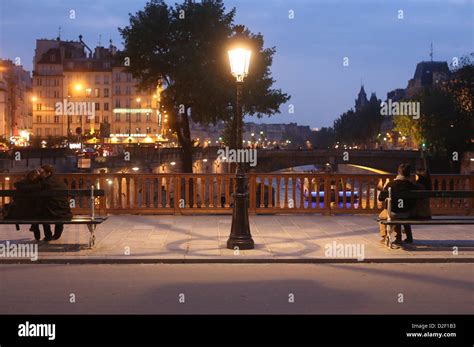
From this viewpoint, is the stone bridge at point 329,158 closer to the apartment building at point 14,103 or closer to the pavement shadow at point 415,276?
the apartment building at point 14,103

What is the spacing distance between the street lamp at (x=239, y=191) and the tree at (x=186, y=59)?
2362 centimetres

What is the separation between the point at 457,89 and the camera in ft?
239

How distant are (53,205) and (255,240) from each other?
12.6 feet

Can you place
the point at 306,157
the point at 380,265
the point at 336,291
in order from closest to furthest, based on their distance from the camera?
the point at 336,291, the point at 380,265, the point at 306,157

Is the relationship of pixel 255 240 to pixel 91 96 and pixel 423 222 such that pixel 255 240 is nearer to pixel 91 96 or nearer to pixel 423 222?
pixel 423 222

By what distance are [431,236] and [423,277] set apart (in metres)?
3.91

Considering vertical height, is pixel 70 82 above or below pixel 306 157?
above

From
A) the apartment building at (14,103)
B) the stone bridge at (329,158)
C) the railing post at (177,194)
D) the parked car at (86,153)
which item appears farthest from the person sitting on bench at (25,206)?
the apartment building at (14,103)

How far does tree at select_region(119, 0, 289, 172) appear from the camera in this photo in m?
36.8

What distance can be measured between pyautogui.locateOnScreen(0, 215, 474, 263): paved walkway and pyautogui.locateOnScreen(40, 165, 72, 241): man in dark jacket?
28cm

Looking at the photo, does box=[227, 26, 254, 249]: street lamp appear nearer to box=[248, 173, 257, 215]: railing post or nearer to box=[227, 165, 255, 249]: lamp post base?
box=[227, 165, 255, 249]: lamp post base

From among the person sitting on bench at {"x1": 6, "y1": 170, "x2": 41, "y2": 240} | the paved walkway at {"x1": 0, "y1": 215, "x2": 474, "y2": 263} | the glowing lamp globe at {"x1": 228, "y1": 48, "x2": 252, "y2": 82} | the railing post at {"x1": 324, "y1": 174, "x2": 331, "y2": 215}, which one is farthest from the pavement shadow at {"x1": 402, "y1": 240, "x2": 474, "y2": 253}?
the person sitting on bench at {"x1": 6, "y1": 170, "x2": 41, "y2": 240}
